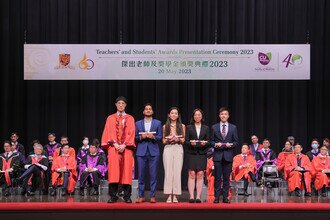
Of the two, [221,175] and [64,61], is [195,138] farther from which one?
[64,61]

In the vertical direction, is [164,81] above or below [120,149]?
above

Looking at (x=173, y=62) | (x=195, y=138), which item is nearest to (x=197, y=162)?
(x=195, y=138)

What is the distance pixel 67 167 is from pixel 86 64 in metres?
2.46

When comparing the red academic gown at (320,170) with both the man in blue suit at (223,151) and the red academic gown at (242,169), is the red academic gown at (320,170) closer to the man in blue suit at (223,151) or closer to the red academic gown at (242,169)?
the red academic gown at (242,169)

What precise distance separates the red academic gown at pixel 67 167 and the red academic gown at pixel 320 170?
4.93 metres

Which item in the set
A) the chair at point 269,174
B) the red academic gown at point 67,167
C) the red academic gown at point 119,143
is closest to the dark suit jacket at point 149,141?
the red academic gown at point 119,143

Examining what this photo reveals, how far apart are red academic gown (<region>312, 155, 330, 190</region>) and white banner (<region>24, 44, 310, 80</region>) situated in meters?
1.97

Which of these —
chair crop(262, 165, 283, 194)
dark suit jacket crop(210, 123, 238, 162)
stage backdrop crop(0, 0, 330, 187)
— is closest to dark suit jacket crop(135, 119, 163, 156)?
dark suit jacket crop(210, 123, 238, 162)

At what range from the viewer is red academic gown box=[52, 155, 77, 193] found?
10633 mm

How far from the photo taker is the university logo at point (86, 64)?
38.9ft

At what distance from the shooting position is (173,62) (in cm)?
1181

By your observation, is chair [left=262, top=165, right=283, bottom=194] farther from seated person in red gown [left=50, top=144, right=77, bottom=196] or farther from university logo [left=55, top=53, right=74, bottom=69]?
university logo [left=55, top=53, right=74, bottom=69]
